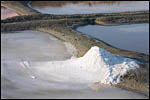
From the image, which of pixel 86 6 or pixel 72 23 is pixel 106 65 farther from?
pixel 86 6

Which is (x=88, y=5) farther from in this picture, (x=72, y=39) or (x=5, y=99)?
(x=5, y=99)

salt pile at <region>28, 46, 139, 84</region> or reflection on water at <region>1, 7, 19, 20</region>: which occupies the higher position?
reflection on water at <region>1, 7, 19, 20</region>

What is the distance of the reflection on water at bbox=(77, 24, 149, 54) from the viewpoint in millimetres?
9664

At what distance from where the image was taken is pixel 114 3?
56.3 feet

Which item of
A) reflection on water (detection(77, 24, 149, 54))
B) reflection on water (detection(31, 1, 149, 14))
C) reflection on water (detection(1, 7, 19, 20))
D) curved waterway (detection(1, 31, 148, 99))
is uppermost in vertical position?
reflection on water (detection(31, 1, 149, 14))

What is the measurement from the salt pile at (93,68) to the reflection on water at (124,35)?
2087mm

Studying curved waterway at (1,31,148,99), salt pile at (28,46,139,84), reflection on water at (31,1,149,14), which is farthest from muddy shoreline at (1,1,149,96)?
reflection on water at (31,1,149,14)

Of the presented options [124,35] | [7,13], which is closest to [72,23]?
[124,35]

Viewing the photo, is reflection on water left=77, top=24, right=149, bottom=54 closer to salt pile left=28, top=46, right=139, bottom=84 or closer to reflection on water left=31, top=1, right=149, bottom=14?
salt pile left=28, top=46, right=139, bottom=84

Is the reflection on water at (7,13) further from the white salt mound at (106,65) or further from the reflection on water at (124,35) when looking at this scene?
the white salt mound at (106,65)

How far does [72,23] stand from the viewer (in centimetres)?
1220

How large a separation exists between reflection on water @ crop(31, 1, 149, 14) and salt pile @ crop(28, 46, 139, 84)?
7445 millimetres

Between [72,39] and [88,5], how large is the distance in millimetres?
6912

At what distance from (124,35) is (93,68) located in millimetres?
3900
